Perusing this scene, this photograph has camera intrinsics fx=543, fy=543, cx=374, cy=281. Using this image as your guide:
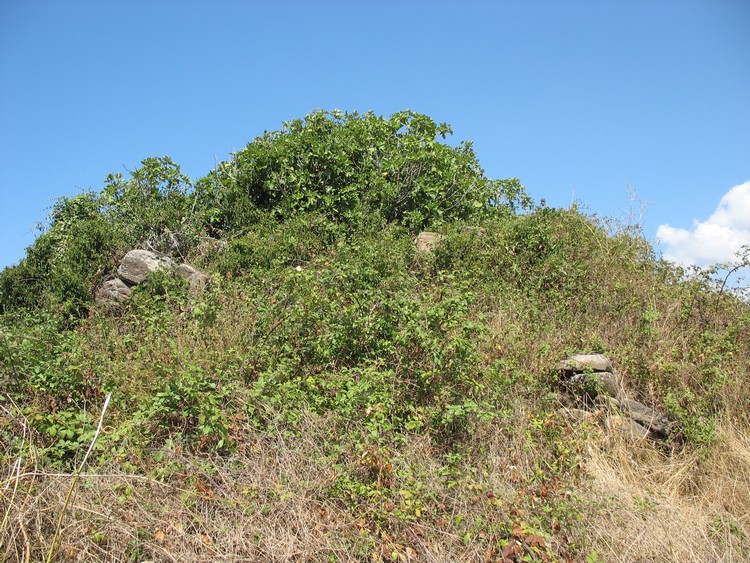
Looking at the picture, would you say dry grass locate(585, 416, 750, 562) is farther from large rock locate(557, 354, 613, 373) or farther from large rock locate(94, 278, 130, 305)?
large rock locate(94, 278, 130, 305)

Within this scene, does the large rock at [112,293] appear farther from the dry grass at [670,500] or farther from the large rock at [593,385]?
the dry grass at [670,500]

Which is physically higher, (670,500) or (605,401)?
(605,401)

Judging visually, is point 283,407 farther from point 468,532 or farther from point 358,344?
point 468,532

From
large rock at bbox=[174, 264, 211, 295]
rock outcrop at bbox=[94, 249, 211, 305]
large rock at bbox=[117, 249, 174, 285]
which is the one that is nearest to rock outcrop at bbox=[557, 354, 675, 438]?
large rock at bbox=[174, 264, 211, 295]

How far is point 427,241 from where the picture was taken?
877 centimetres

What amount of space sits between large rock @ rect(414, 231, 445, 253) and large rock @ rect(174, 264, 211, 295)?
10.5 ft

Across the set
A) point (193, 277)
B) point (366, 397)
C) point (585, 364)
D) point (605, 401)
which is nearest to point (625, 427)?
point (605, 401)

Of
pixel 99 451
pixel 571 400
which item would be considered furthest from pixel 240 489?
pixel 571 400

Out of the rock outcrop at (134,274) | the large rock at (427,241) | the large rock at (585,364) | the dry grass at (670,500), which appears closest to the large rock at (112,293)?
the rock outcrop at (134,274)

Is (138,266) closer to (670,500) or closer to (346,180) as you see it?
(346,180)

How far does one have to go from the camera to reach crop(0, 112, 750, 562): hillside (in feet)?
12.1

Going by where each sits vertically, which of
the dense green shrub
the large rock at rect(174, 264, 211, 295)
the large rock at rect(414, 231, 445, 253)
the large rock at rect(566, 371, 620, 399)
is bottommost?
the large rock at rect(566, 371, 620, 399)

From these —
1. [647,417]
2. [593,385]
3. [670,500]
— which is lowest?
[670,500]

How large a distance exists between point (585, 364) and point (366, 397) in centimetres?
268
